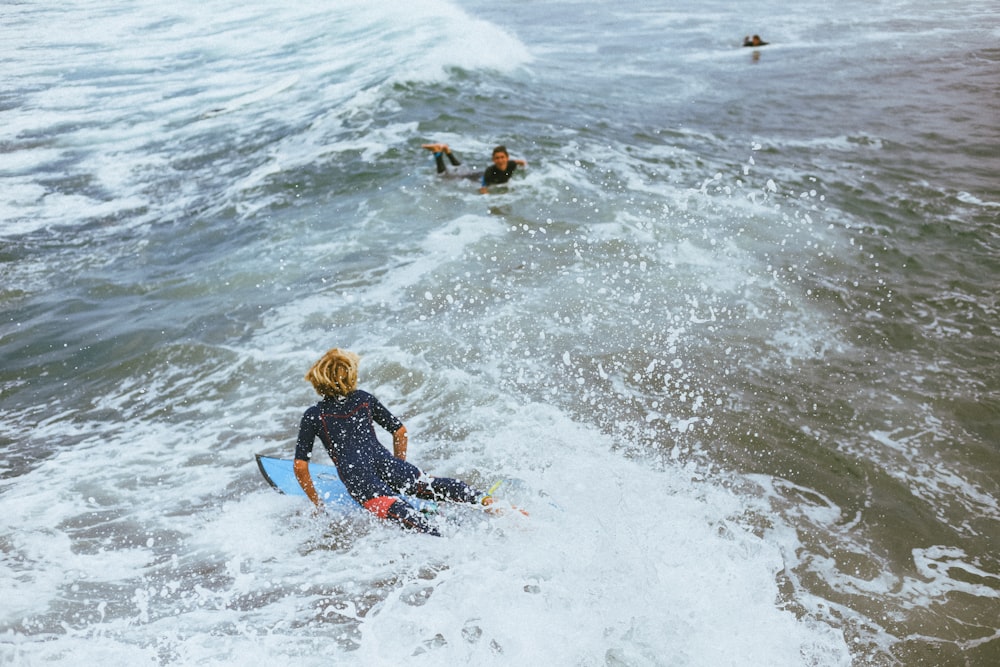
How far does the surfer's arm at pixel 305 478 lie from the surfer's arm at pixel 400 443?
0.65 meters

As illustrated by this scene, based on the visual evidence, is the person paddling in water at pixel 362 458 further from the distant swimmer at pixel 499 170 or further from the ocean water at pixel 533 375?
the distant swimmer at pixel 499 170

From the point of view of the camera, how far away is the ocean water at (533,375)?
15.1ft

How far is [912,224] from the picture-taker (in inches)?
399

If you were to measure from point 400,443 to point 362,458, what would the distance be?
322 mm

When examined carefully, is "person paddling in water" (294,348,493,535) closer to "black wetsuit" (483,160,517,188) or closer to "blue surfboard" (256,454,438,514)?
"blue surfboard" (256,454,438,514)

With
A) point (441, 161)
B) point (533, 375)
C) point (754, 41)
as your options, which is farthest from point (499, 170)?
point (754, 41)

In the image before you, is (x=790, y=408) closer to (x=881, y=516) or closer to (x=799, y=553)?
(x=881, y=516)

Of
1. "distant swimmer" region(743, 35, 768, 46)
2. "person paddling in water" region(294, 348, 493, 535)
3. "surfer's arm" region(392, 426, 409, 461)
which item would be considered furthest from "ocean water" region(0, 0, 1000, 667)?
"distant swimmer" region(743, 35, 768, 46)

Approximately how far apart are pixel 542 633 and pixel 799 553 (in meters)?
1.94

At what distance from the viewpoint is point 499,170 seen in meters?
11.8

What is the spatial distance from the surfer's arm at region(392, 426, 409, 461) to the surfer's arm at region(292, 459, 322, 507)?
0.65 m

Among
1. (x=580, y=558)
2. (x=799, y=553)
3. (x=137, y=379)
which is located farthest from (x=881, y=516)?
(x=137, y=379)

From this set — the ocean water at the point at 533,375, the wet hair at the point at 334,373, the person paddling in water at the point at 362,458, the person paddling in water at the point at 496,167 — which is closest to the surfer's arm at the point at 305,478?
the person paddling in water at the point at 362,458

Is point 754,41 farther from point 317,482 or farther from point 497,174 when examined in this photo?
point 317,482
